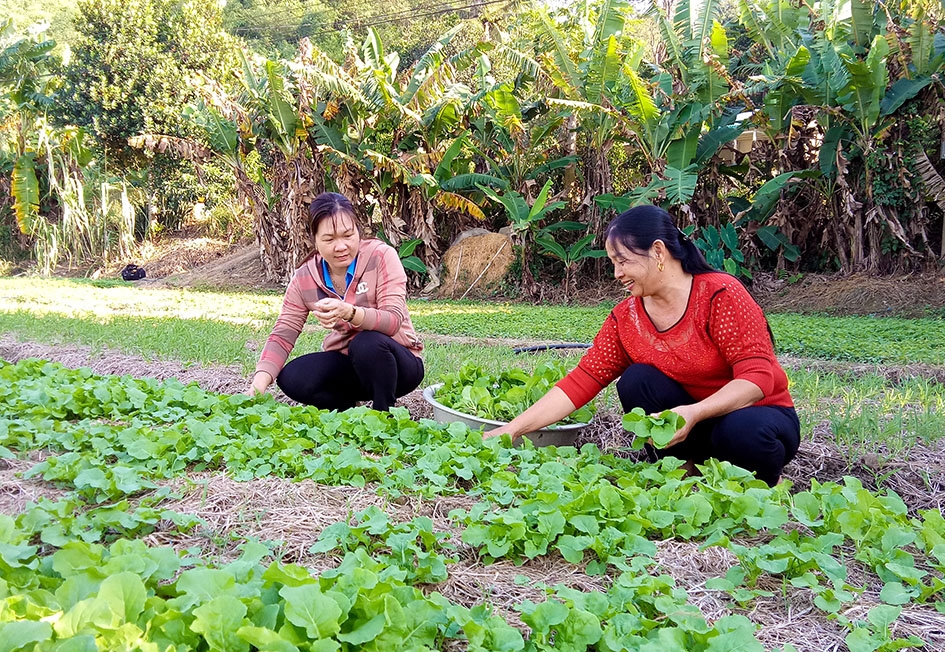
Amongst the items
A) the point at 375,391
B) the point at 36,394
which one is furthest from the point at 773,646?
the point at 36,394

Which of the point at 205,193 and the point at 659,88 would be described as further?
the point at 205,193

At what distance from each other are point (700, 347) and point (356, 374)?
5.85 ft

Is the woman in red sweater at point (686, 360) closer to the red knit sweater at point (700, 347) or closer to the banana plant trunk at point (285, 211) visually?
the red knit sweater at point (700, 347)

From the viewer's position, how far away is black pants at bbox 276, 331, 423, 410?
3.76 m

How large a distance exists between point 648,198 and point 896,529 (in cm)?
880

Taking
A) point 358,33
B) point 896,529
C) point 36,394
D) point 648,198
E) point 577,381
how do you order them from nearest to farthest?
point 896,529
point 577,381
point 36,394
point 648,198
point 358,33

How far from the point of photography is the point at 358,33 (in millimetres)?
23438

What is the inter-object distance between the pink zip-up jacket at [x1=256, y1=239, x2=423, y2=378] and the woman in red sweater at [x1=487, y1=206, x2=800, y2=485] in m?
1.02

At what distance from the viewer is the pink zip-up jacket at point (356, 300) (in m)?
3.88

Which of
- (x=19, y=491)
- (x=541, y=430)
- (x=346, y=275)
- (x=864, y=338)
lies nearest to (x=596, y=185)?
(x=864, y=338)

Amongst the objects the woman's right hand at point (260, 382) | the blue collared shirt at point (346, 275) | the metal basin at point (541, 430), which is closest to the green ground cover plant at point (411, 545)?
the woman's right hand at point (260, 382)

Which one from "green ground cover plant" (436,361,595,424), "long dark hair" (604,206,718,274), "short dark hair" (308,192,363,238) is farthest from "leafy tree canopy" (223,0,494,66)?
"long dark hair" (604,206,718,274)

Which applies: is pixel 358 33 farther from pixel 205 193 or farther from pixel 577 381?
pixel 577 381

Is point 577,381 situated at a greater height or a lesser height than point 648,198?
lesser
